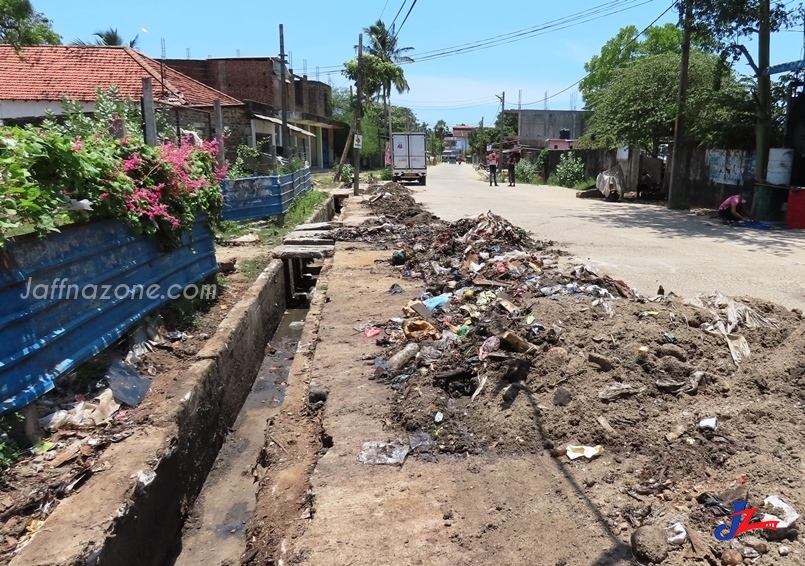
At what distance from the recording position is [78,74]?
19.8 metres

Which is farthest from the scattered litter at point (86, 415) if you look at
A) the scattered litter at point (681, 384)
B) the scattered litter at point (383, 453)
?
the scattered litter at point (681, 384)

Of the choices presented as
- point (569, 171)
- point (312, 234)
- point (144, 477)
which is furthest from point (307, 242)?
point (569, 171)

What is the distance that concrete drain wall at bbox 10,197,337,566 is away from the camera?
9.89 ft

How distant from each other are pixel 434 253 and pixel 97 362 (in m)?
5.72

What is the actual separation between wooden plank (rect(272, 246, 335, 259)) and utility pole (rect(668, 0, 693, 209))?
12264 millimetres

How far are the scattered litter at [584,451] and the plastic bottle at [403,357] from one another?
1.81 metres

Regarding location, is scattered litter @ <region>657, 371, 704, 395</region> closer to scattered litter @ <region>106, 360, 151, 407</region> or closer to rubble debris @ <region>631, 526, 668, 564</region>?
rubble debris @ <region>631, 526, 668, 564</region>

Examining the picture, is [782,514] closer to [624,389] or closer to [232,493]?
[624,389]

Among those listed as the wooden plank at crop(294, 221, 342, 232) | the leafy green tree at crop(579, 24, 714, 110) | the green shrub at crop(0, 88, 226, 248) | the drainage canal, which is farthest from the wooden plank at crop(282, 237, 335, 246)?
the leafy green tree at crop(579, 24, 714, 110)

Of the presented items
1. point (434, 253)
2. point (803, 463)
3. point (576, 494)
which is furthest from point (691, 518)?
point (434, 253)

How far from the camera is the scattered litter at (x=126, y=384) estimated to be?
4.56 meters

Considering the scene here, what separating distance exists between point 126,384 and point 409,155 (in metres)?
27.5

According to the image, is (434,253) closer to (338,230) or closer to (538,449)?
(338,230)

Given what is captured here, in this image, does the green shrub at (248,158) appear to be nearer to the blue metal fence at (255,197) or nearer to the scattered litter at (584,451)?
the blue metal fence at (255,197)
